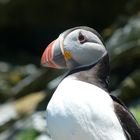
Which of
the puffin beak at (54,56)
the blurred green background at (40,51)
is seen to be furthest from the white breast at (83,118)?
the blurred green background at (40,51)

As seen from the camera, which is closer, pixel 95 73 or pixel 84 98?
pixel 84 98

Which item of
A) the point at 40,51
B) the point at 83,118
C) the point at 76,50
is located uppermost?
the point at 76,50

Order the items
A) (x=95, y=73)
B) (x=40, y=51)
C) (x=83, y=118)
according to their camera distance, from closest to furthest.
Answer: (x=83, y=118) → (x=95, y=73) → (x=40, y=51)

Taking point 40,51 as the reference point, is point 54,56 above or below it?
above

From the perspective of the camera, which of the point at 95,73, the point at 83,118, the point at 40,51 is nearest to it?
the point at 83,118

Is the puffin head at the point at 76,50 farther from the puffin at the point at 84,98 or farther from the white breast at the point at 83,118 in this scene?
the white breast at the point at 83,118

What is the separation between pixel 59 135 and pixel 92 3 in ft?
27.3

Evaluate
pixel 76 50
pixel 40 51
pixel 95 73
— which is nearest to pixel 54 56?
pixel 76 50

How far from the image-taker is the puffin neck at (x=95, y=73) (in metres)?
4.04

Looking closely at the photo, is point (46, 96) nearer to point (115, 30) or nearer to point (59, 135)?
point (115, 30)

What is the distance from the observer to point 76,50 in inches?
162

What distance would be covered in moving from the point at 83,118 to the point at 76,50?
1.69 feet

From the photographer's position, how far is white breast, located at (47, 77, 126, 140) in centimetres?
382

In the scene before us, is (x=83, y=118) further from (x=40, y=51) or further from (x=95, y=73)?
(x=40, y=51)
